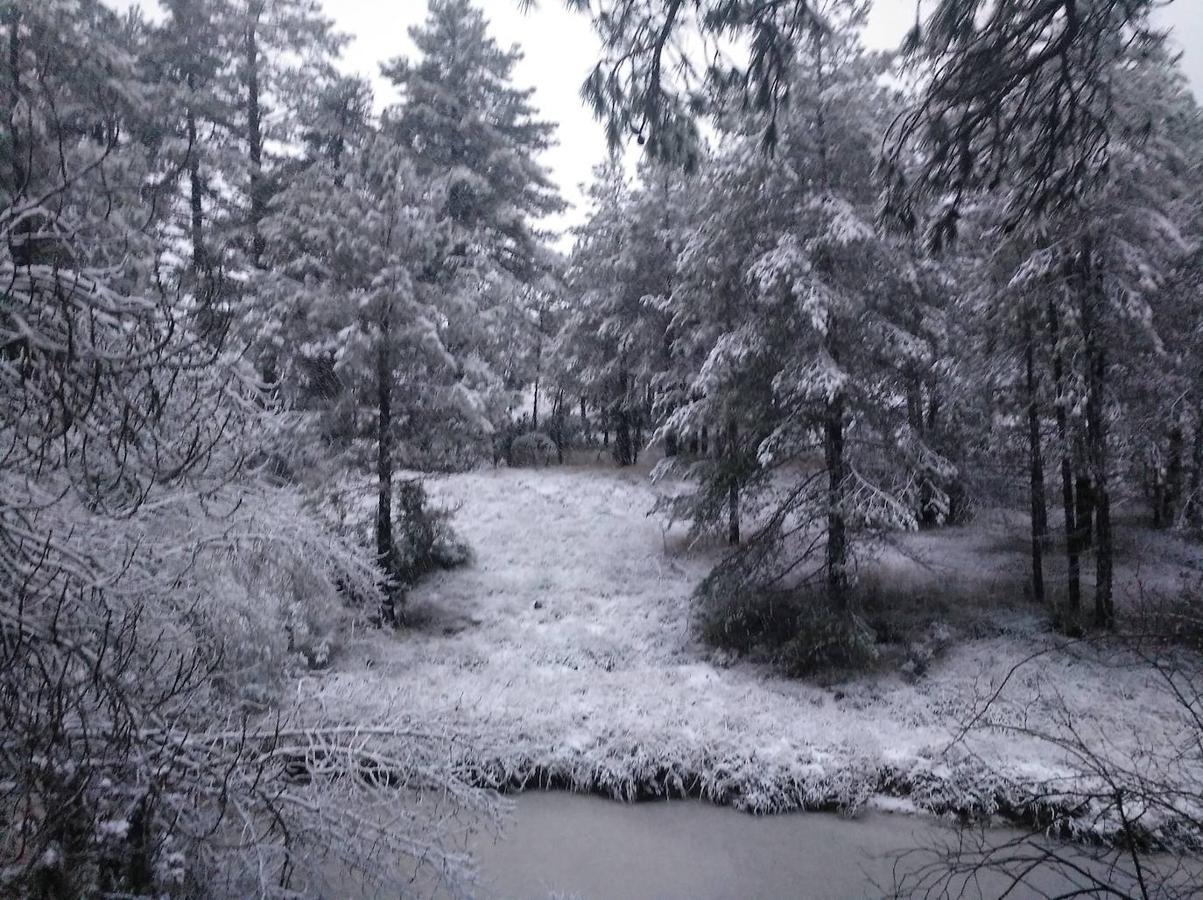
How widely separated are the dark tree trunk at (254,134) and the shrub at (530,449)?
9697 millimetres

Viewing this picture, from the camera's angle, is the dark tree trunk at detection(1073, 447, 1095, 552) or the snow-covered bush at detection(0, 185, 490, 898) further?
the dark tree trunk at detection(1073, 447, 1095, 552)

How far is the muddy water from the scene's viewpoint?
→ 6.93 metres

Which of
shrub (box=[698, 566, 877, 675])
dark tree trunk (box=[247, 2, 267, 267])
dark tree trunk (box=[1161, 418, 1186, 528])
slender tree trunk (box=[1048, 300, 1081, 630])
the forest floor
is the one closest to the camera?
the forest floor

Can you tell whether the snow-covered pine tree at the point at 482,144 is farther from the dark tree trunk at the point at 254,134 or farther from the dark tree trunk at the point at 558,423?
the dark tree trunk at the point at 558,423

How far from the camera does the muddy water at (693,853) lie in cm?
693

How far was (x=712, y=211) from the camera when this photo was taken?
38.3 ft

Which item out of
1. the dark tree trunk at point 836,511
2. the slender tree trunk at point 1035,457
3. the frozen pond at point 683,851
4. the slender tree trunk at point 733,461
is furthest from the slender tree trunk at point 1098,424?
the frozen pond at point 683,851

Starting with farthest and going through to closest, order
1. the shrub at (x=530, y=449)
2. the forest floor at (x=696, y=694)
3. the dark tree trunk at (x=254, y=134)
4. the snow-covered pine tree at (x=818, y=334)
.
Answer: the shrub at (x=530, y=449), the dark tree trunk at (x=254, y=134), the snow-covered pine tree at (x=818, y=334), the forest floor at (x=696, y=694)

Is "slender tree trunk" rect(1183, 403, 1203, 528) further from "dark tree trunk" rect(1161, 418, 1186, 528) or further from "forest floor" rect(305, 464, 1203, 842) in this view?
"forest floor" rect(305, 464, 1203, 842)

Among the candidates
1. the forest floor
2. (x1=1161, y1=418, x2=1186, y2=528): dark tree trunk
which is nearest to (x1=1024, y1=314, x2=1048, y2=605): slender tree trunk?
the forest floor

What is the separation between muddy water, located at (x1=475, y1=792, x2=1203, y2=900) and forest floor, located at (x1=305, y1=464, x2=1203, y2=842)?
318 millimetres

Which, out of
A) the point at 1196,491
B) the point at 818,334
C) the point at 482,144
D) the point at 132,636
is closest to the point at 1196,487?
the point at 1196,491

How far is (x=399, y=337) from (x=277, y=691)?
6301mm

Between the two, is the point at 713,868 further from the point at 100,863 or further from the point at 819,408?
the point at 819,408
